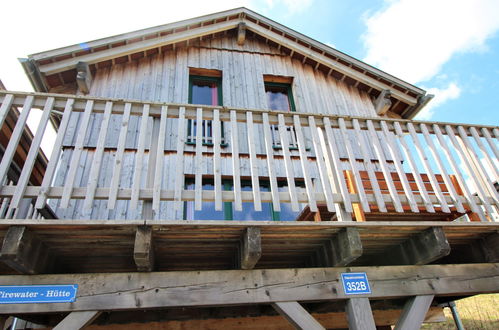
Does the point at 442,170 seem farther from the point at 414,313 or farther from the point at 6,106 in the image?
the point at 6,106

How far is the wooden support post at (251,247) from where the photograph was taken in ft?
9.53

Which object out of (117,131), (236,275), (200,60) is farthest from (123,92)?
(236,275)

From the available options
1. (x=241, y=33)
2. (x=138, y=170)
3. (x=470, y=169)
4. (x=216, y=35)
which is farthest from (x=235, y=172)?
(x=216, y=35)

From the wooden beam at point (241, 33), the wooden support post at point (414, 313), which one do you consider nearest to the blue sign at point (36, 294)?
the wooden support post at point (414, 313)

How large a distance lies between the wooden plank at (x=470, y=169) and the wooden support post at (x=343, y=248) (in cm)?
163

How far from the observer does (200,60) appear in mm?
7840

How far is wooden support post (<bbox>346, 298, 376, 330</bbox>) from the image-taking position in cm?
303

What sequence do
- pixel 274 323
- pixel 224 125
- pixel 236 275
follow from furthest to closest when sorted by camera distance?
pixel 224 125 < pixel 274 323 < pixel 236 275

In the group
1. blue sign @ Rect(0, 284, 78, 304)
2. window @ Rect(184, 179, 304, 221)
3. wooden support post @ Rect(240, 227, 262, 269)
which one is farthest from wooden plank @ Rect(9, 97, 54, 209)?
window @ Rect(184, 179, 304, 221)

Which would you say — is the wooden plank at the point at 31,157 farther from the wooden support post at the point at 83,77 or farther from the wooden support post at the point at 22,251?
the wooden support post at the point at 83,77

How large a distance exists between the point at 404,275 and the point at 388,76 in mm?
6299

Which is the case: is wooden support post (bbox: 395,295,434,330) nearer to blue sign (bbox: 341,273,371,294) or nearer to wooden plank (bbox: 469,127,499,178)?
blue sign (bbox: 341,273,371,294)

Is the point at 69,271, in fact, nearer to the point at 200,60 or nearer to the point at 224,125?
the point at 224,125

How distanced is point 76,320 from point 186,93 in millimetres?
→ 5160
